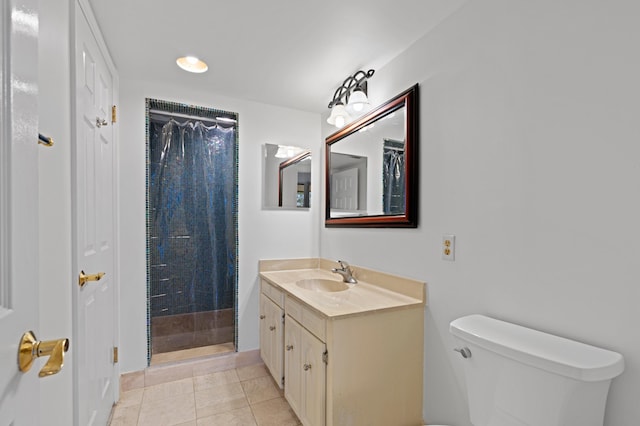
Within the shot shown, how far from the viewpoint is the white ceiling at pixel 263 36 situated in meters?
1.41

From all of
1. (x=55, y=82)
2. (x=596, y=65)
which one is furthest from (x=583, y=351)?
(x=55, y=82)

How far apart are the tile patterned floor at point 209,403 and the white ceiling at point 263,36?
219 centimetres

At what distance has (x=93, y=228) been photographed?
1.46 meters

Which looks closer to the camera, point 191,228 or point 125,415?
point 125,415

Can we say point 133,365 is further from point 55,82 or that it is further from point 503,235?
point 503,235

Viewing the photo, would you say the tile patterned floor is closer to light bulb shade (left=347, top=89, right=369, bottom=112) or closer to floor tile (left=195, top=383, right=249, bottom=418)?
floor tile (left=195, top=383, right=249, bottom=418)

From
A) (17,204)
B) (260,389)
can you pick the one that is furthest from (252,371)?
(17,204)

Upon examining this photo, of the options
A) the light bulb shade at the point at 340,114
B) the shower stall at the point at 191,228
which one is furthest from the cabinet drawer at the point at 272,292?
the light bulb shade at the point at 340,114

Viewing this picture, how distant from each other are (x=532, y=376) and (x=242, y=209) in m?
2.10

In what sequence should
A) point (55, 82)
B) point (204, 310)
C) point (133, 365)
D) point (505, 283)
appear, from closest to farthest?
point (55, 82) < point (505, 283) < point (133, 365) < point (204, 310)

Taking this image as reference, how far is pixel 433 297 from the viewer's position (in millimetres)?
1543

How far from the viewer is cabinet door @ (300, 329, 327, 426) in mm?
1421

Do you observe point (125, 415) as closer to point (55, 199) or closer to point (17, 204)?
point (55, 199)

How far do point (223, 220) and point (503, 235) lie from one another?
6.58 ft
